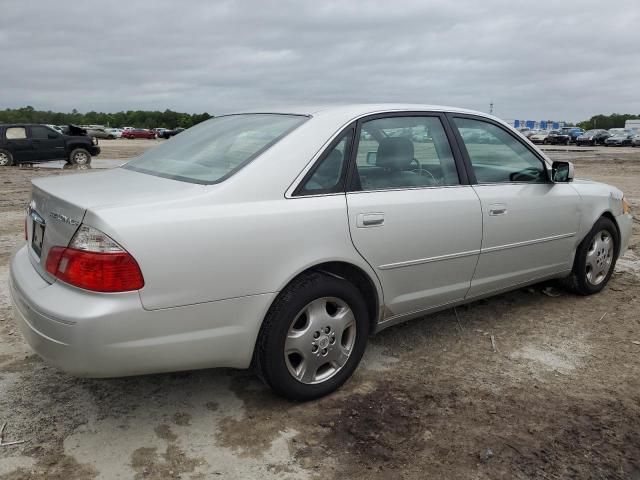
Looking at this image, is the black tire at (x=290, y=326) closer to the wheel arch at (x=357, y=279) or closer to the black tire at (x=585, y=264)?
the wheel arch at (x=357, y=279)

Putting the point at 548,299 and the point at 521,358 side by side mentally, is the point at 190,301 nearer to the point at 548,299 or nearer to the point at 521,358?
the point at 521,358

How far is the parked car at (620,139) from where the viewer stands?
4366 cm

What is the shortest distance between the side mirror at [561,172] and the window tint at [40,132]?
17394 mm

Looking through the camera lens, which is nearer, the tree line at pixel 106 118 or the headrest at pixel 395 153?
the headrest at pixel 395 153

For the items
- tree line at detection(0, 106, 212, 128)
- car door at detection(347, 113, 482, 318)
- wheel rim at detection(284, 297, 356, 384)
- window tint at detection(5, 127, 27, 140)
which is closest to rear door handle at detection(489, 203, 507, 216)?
car door at detection(347, 113, 482, 318)

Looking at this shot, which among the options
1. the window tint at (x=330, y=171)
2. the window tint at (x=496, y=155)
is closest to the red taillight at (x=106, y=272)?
the window tint at (x=330, y=171)

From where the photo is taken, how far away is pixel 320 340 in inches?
Answer: 117

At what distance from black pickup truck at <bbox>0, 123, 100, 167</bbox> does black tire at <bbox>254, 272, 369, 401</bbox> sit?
17416 millimetres

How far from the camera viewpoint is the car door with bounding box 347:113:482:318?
3.11 meters

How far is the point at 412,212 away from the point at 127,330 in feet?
5.40

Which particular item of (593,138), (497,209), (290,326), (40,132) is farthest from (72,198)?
(593,138)

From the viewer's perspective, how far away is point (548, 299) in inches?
188

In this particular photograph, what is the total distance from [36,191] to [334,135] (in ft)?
5.23

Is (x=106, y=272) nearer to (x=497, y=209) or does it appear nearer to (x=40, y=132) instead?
(x=497, y=209)
